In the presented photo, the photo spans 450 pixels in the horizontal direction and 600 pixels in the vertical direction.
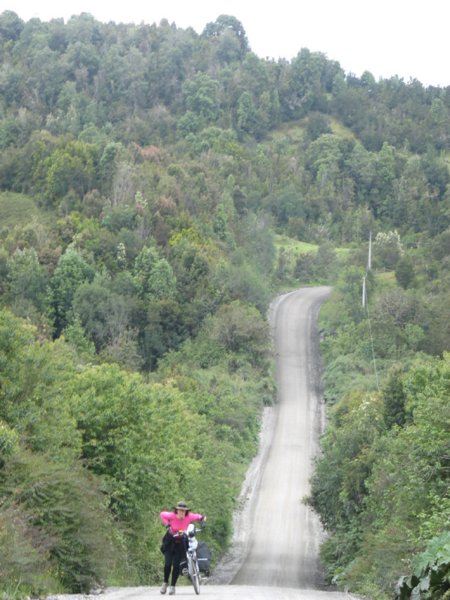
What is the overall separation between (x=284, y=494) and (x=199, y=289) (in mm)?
A: 22498

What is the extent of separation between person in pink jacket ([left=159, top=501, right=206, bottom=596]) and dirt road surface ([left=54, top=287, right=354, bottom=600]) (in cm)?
44

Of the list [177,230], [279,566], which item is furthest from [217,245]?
[279,566]

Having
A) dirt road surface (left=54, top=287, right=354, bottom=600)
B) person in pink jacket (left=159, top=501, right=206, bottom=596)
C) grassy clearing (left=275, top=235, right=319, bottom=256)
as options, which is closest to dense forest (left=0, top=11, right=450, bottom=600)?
grassy clearing (left=275, top=235, right=319, bottom=256)

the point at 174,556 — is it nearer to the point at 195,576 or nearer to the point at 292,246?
the point at 195,576

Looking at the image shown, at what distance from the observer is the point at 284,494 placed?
185 ft

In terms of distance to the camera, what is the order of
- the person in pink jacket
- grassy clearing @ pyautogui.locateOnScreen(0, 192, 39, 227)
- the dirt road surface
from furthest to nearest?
grassy clearing @ pyautogui.locateOnScreen(0, 192, 39, 227) → the dirt road surface → the person in pink jacket

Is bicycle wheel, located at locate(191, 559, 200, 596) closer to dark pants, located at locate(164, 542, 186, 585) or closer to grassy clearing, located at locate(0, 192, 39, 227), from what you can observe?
dark pants, located at locate(164, 542, 186, 585)

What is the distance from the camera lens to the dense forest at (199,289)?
85.1 ft

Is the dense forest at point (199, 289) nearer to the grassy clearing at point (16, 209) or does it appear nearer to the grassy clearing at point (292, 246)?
the grassy clearing at point (16, 209)

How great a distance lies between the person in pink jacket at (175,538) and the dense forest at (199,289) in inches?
83.1

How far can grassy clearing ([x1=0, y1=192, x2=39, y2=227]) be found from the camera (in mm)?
86562

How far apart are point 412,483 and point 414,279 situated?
58786 mm

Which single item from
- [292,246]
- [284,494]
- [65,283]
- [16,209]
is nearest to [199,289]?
[65,283]

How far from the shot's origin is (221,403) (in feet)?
194
